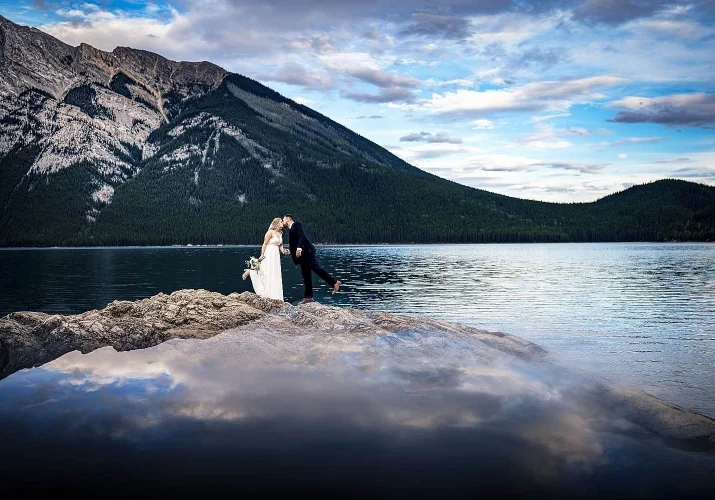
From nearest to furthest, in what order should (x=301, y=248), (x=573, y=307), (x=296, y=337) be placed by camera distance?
(x=296, y=337) → (x=301, y=248) → (x=573, y=307)

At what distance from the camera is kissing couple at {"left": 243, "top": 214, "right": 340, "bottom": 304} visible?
21.3 m

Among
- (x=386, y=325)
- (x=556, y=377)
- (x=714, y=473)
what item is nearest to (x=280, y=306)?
(x=386, y=325)

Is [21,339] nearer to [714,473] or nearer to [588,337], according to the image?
[714,473]

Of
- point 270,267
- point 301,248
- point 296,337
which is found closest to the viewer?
point 296,337

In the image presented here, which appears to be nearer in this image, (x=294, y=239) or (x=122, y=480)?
(x=122, y=480)

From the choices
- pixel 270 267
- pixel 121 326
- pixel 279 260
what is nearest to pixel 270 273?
pixel 270 267

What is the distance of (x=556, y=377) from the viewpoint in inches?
522

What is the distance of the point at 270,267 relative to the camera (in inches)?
899

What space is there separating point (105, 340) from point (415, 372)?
8467 millimetres

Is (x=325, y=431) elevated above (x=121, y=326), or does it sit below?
below

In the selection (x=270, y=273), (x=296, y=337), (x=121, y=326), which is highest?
(x=270, y=273)

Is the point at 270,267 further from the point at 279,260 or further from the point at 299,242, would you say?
the point at 299,242

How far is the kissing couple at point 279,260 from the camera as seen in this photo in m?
21.3

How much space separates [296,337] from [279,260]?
6.43m
